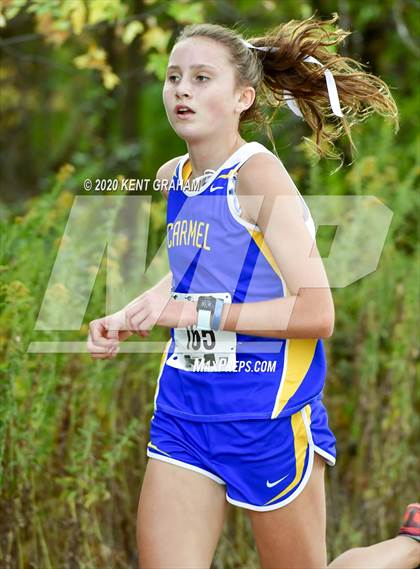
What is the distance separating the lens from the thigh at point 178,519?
2.79m

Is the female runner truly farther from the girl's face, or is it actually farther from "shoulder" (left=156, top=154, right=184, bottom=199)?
"shoulder" (left=156, top=154, right=184, bottom=199)

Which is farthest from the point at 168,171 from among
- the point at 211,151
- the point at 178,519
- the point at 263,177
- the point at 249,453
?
the point at 178,519

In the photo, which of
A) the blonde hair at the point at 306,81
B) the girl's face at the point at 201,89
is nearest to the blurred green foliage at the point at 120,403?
the blonde hair at the point at 306,81

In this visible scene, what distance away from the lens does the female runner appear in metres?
2.78

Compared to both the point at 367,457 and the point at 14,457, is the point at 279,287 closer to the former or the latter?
the point at 14,457

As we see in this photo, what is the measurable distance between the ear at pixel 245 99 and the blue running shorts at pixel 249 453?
823mm

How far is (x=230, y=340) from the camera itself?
2859 mm

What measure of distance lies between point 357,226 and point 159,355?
1.08 metres

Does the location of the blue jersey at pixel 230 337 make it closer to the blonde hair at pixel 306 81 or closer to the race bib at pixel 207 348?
the race bib at pixel 207 348

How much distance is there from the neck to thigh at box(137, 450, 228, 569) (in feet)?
2.64

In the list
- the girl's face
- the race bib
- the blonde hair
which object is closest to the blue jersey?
the race bib

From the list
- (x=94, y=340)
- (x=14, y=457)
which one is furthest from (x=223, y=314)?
(x=14, y=457)

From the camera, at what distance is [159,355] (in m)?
4.32

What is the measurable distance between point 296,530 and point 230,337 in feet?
1.79
